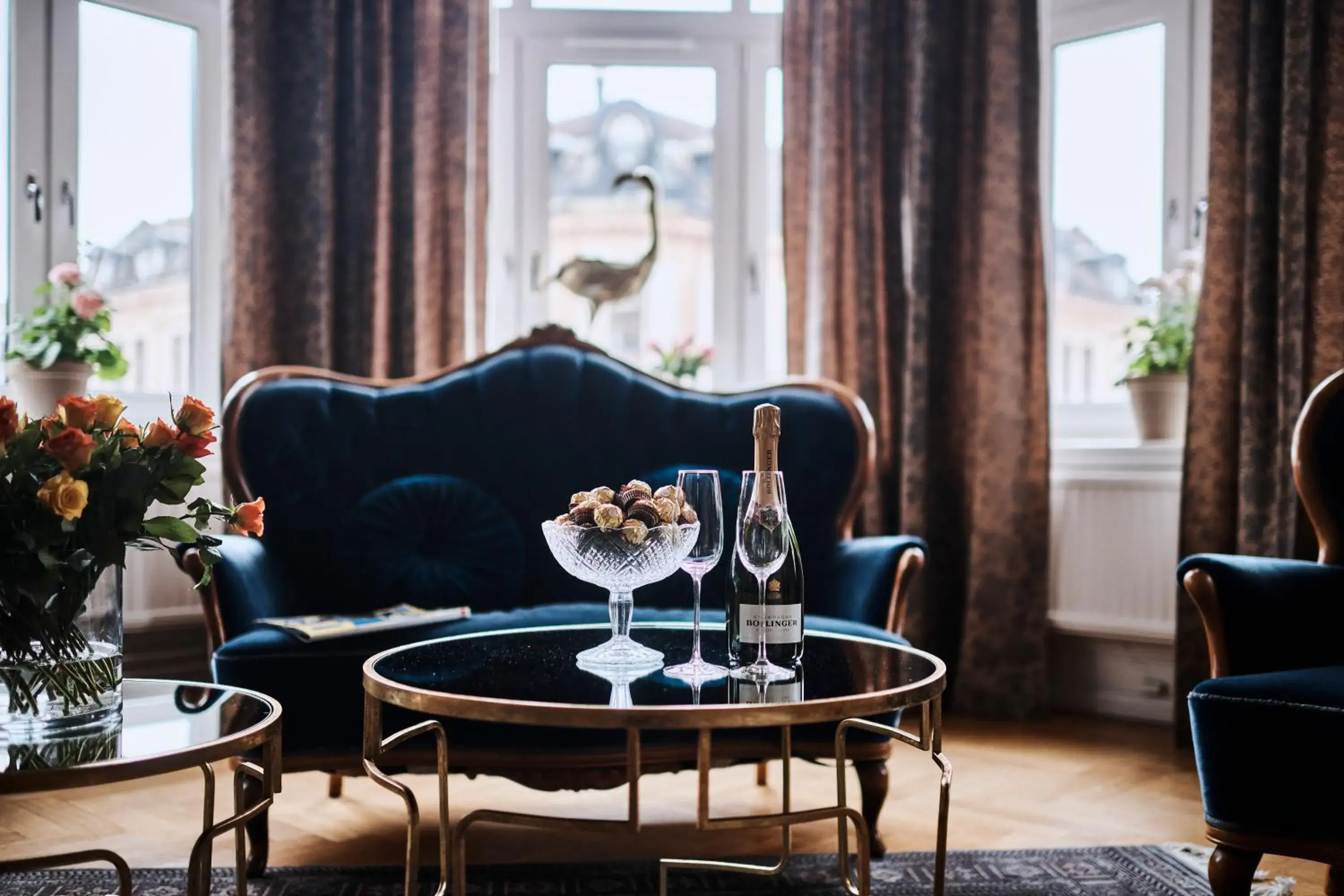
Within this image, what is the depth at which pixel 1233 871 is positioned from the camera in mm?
1868

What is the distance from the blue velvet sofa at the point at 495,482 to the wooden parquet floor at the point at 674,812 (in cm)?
20

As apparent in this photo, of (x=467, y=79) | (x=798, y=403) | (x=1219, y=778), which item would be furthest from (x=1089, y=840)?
(x=467, y=79)

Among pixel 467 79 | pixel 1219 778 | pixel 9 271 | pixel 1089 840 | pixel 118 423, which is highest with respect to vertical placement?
pixel 467 79

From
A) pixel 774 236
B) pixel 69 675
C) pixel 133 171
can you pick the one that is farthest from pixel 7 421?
pixel 774 236

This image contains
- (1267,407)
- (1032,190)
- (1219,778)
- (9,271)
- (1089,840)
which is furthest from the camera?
(1032,190)

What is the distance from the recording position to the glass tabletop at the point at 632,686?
131 centimetres

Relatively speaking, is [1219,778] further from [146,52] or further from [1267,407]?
[146,52]

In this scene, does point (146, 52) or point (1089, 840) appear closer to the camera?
point (1089, 840)

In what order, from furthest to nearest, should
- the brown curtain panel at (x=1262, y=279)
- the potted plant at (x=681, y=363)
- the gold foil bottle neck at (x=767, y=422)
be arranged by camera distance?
the potted plant at (x=681, y=363)
the brown curtain panel at (x=1262, y=279)
the gold foil bottle neck at (x=767, y=422)

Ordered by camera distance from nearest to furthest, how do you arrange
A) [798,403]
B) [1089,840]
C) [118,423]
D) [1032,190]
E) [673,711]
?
[673,711], [118,423], [1089,840], [798,403], [1032,190]

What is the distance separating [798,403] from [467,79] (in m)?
1.52

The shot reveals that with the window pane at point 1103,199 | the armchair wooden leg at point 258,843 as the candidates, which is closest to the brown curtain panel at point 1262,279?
the window pane at point 1103,199

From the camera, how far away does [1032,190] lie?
3609 millimetres

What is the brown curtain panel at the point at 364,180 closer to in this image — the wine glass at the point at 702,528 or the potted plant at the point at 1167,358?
the potted plant at the point at 1167,358
